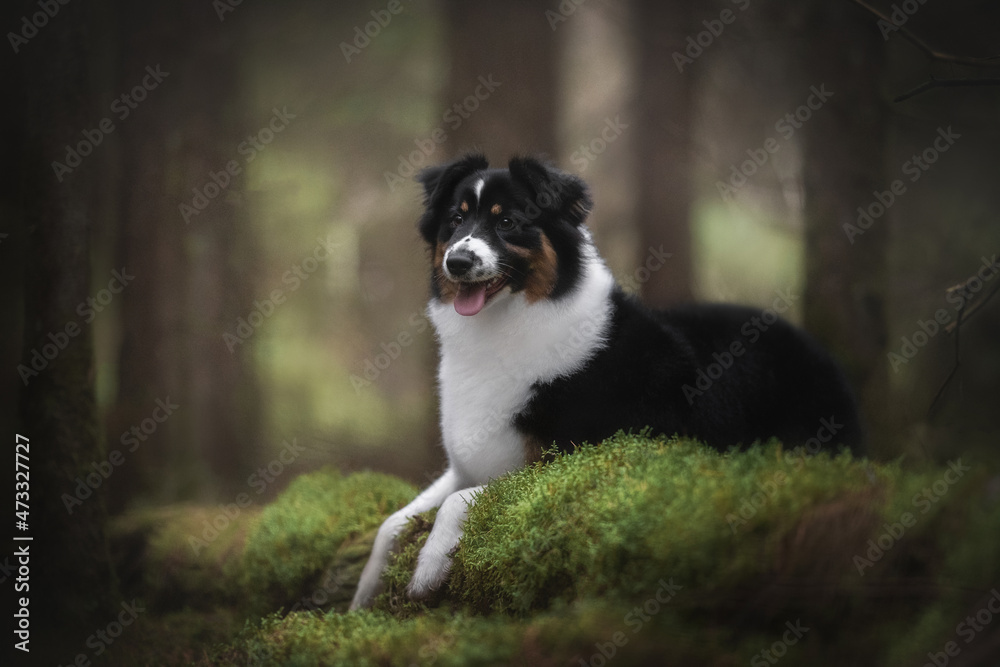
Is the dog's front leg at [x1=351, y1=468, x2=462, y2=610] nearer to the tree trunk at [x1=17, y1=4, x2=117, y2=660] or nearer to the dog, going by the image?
the dog

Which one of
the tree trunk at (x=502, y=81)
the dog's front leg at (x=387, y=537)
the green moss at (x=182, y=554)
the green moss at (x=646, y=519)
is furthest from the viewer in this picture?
the tree trunk at (x=502, y=81)

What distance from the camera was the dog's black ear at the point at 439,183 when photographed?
3.96 meters

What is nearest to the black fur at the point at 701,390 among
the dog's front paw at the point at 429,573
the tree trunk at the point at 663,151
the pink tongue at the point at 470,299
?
the pink tongue at the point at 470,299

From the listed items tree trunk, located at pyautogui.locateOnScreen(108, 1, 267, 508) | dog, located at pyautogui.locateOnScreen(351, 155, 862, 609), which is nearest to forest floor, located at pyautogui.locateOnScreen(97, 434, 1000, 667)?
dog, located at pyautogui.locateOnScreen(351, 155, 862, 609)

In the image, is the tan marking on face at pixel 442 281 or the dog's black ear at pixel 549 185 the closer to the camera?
the dog's black ear at pixel 549 185

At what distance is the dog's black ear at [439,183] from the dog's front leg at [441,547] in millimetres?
1630

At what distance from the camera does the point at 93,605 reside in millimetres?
4719

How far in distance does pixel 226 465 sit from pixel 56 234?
12.8ft

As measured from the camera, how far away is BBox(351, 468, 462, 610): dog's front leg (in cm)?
384

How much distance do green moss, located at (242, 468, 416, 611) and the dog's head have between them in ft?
6.43

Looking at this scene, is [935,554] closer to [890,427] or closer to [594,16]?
[890,427]

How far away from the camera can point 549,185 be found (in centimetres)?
373

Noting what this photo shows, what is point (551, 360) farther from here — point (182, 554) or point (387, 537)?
point (182, 554)

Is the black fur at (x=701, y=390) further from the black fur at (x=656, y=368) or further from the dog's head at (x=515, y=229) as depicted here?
the dog's head at (x=515, y=229)
